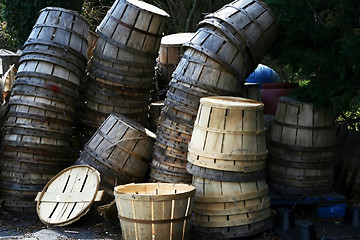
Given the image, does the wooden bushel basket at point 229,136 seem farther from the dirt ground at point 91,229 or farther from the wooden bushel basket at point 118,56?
the wooden bushel basket at point 118,56

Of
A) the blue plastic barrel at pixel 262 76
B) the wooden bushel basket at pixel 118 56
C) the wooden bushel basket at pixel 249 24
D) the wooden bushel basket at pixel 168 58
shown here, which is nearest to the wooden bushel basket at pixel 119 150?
the wooden bushel basket at pixel 118 56

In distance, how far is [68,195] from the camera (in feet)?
19.2

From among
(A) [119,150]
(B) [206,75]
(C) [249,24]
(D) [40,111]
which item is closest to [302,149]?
(B) [206,75]

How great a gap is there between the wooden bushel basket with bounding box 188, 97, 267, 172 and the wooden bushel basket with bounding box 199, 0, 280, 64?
3.02 ft

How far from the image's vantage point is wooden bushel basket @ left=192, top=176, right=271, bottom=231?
16.8 ft

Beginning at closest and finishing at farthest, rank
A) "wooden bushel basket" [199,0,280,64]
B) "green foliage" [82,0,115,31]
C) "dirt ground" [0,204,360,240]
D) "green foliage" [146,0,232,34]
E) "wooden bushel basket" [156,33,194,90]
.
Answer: "dirt ground" [0,204,360,240]
"wooden bushel basket" [199,0,280,64]
"wooden bushel basket" [156,33,194,90]
"green foliage" [146,0,232,34]
"green foliage" [82,0,115,31]

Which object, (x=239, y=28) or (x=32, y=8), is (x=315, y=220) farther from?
(x=32, y=8)

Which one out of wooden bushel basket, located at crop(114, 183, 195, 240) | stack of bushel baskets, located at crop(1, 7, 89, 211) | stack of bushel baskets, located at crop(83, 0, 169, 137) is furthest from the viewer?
stack of bushel baskets, located at crop(83, 0, 169, 137)

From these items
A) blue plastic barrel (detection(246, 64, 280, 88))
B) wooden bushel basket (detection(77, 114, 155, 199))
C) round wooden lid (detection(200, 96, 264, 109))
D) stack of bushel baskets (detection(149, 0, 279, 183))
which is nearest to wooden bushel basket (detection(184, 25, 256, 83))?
stack of bushel baskets (detection(149, 0, 279, 183))

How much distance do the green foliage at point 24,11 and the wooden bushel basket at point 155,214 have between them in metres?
5.85

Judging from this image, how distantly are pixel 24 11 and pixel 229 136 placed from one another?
6.15 metres

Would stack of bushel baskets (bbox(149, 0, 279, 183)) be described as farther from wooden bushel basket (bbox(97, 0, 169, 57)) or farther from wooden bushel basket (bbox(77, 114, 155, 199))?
wooden bushel basket (bbox(97, 0, 169, 57))

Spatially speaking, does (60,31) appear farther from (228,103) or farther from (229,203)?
(229,203)

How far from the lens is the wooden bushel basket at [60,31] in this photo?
21.1ft
